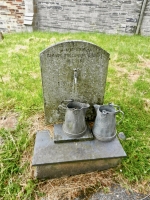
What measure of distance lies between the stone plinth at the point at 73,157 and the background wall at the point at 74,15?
6.17m

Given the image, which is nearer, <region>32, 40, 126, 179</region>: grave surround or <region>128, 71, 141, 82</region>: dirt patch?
<region>32, 40, 126, 179</region>: grave surround

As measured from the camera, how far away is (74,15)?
280 inches

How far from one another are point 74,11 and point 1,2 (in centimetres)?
277

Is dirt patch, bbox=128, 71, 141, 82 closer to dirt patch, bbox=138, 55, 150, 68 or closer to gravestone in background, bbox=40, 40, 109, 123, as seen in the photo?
dirt patch, bbox=138, 55, 150, 68

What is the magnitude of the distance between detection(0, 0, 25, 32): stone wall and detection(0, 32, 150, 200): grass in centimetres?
218

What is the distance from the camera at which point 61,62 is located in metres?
2.09

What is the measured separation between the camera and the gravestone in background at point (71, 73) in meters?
2.03

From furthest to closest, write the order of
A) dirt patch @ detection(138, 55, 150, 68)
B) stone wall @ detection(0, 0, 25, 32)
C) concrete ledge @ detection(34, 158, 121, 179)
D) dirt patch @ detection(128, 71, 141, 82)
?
stone wall @ detection(0, 0, 25, 32)
dirt patch @ detection(138, 55, 150, 68)
dirt patch @ detection(128, 71, 141, 82)
concrete ledge @ detection(34, 158, 121, 179)

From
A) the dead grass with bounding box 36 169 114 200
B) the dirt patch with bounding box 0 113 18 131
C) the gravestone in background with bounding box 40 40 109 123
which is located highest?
the gravestone in background with bounding box 40 40 109 123

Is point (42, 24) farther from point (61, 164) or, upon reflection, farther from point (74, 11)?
point (61, 164)

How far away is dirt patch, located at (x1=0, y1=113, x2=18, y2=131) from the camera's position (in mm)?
2621

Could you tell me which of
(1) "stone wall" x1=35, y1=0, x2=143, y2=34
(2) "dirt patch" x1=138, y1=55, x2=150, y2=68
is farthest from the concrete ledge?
(1) "stone wall" x1=35, y1=0, x2=143, y2=34

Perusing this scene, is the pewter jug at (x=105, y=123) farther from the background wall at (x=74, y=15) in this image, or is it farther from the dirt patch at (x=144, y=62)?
the background wall at (x=74, y=15)

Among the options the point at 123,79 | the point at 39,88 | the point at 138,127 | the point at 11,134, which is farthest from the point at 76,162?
the point at 123,79
